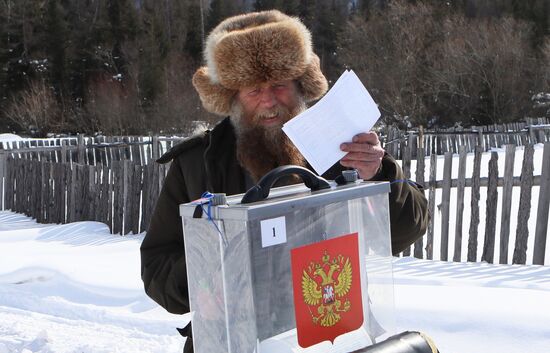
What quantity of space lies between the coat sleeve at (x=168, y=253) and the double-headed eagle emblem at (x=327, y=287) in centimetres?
56

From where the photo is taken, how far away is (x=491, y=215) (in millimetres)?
6695

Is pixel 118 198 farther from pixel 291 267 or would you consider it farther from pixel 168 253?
pixel 291 267

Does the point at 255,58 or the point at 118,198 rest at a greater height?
the point at 255,58

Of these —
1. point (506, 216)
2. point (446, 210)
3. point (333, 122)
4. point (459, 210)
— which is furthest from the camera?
point (446, 210)

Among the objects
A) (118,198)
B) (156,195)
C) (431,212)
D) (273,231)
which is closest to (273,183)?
(273,231)

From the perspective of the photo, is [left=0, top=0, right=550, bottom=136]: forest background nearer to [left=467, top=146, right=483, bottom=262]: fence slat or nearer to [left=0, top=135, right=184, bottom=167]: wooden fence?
[left=0, top=135, right=184, bottom=167]: wooden fence

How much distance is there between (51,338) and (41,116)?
91.5 ft

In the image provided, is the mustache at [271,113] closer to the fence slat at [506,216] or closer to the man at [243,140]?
the man at [243,140]

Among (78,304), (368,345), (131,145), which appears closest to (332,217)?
(368,345)

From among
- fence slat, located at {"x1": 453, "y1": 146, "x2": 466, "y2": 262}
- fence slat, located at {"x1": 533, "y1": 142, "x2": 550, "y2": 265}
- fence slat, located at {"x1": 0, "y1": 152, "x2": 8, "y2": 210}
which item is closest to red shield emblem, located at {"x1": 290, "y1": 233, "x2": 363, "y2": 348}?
fence slat, located at {"x1": 533, "y1": 142, "x2": 550, "y2": 265}

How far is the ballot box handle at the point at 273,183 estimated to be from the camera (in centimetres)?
127

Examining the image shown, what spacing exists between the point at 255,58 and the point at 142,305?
11.3ft

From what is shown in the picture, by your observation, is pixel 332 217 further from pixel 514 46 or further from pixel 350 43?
pixel 350 43

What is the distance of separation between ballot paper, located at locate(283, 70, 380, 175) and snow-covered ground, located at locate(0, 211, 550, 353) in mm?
2178
